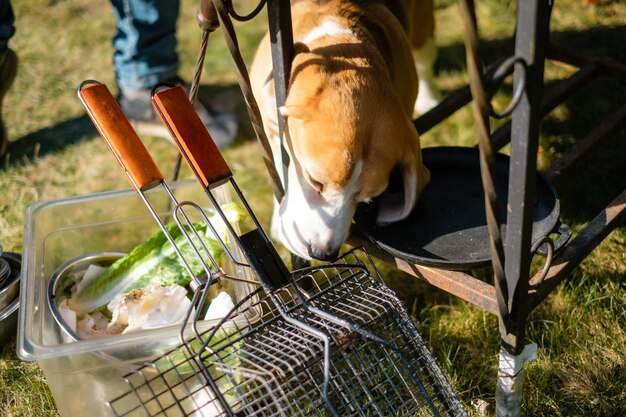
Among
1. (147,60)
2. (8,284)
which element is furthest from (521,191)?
(147,60)

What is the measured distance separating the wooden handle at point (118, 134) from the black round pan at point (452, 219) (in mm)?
676

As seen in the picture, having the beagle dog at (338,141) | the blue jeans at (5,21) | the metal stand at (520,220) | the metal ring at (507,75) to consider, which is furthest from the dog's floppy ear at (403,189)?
the blue jeans at (5,21)

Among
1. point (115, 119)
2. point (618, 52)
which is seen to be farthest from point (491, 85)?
point (618, 52)

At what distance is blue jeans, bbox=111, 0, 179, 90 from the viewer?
137 inches

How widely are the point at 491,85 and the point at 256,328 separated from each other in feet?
2.61

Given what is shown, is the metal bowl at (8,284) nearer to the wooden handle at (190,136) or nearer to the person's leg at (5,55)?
the wooden handle at (190,136)

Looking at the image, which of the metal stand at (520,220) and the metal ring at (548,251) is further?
the metal ring at (548,251)

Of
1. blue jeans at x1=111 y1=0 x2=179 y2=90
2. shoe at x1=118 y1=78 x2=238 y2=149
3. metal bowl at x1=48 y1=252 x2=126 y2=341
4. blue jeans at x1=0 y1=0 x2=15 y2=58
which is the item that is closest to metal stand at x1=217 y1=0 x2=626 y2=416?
metal bowl at x1=48 y1=252 x2=126 y2=341

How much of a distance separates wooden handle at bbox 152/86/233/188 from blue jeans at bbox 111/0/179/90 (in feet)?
6.19

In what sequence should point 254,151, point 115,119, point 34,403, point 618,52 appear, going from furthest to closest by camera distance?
point 618,52, point 254,151, point 34,403, point 115,119

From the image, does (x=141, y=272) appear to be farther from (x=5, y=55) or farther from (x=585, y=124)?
(x=585, y=124)

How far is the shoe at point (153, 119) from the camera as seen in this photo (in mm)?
3633

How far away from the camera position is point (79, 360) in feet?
6.09

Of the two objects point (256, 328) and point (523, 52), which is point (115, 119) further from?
point (523, 52)
